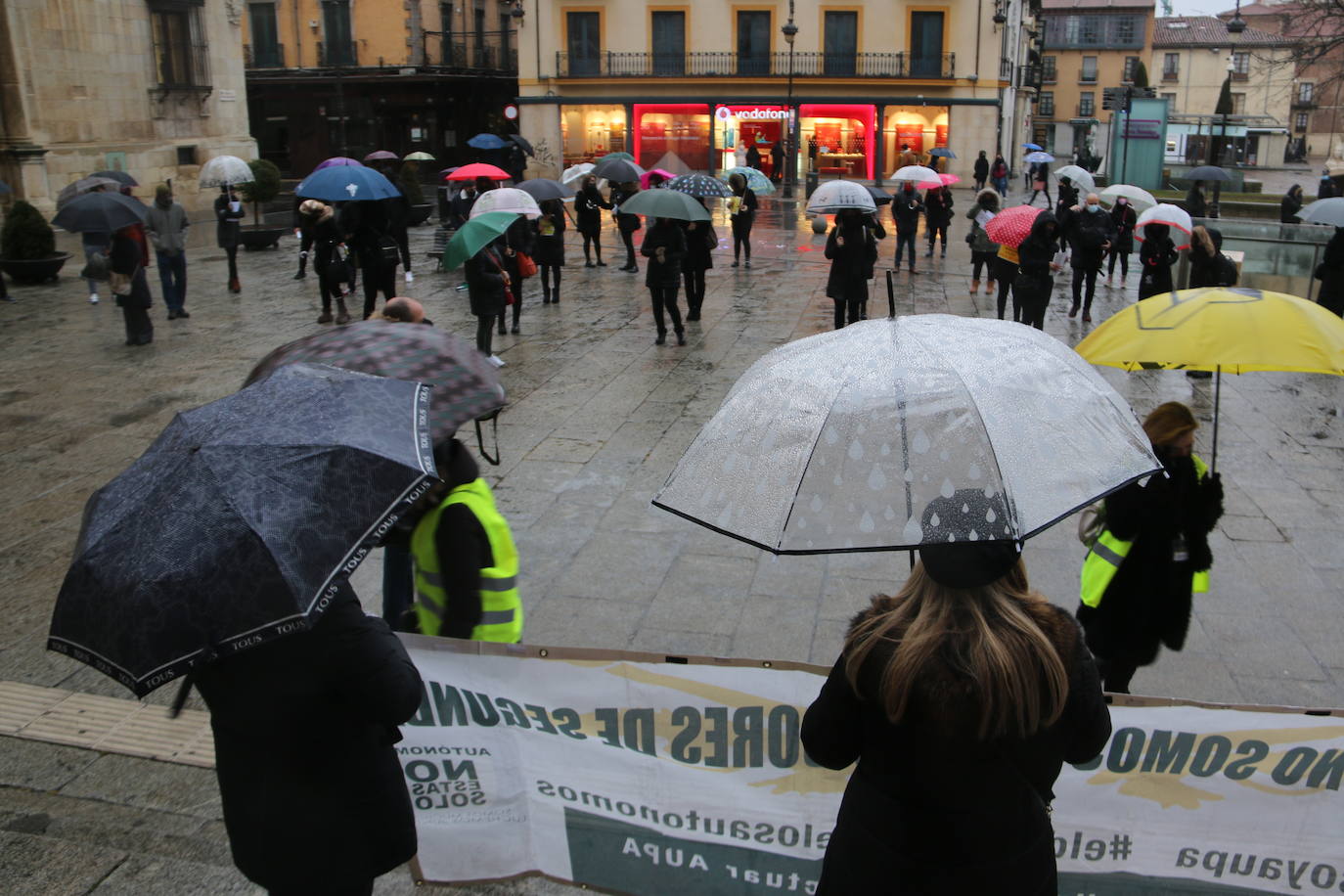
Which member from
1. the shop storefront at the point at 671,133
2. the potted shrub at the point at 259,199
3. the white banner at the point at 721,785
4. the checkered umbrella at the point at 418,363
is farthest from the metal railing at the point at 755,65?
the white banner at the point at 721,785

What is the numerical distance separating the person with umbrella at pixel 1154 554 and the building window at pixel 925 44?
37.7 m

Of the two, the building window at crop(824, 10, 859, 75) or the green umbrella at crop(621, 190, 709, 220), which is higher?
the building window at crop(824, 10, 859, 75)

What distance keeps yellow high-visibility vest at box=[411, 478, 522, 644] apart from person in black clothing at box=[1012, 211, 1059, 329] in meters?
9.21

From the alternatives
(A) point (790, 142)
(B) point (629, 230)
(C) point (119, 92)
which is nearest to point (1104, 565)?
(B) point (629, 230)

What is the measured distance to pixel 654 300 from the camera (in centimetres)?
1269

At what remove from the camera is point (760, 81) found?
1585 inches

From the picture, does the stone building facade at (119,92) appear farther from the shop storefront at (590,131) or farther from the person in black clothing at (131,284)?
the shop storefront at (590,131)

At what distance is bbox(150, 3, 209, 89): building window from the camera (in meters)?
25.9

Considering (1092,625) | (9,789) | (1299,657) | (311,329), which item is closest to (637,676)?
(1092,625)

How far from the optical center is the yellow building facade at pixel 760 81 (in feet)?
129

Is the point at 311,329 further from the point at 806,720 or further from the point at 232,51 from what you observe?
the point at 232,51

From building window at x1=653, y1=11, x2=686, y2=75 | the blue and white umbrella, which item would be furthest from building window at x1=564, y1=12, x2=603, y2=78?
the blue and white umbrella

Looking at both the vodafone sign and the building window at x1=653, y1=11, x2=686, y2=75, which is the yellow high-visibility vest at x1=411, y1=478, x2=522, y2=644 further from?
the building window at x1=653, y1=11, x2=686, y2=75

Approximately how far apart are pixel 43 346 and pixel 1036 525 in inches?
511
